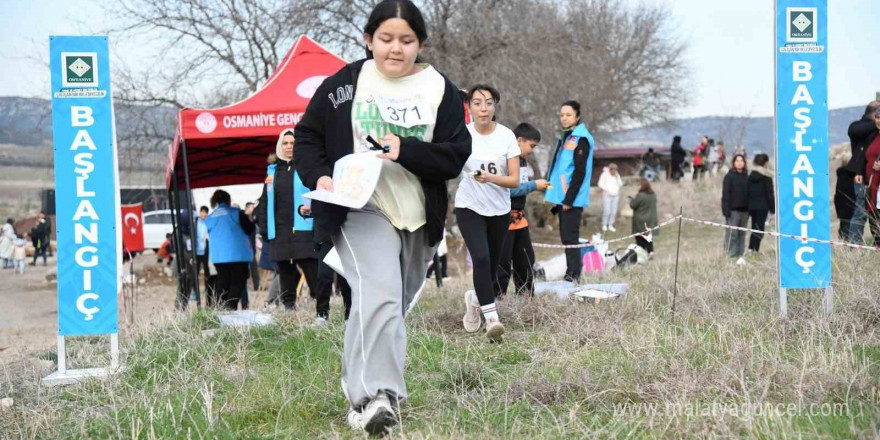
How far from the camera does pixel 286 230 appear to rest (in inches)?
335

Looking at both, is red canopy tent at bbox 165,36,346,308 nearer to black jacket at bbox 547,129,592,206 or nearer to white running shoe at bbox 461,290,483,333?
black jacket at bbox 547,129,592,206

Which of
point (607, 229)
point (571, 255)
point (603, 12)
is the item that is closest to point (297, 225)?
point (571, 255)

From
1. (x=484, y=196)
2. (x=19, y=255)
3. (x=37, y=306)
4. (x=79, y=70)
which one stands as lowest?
(x=37, y=306)

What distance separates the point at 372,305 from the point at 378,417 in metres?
0.44

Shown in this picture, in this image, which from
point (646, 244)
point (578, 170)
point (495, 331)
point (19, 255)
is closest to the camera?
point (495, 331)

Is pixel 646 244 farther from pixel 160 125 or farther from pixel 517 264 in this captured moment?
pixel 160 125

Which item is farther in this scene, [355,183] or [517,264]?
[517,264]

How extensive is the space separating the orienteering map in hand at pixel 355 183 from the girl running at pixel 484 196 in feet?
7.93

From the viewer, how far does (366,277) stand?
12.5 ft

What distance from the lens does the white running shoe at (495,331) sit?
579 centimetres

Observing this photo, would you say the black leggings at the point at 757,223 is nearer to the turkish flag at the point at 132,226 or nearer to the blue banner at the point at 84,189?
the turkish flag at the point at 132,226

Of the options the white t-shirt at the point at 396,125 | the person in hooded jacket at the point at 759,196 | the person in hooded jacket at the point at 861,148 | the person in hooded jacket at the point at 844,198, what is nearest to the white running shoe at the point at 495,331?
the white t-shirt at the point at 396,125

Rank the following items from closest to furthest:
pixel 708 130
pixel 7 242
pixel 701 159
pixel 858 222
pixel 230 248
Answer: pixel 230 248 → pixel 858 222 → pixel 7 242 → pixel 701 159 → pixel 708 130

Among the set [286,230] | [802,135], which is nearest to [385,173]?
[802,135]
